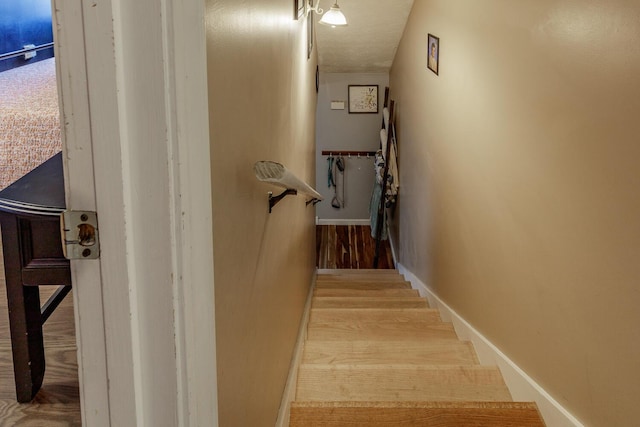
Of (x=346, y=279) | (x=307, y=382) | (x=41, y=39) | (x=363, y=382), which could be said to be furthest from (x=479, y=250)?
(x=41, y=39)

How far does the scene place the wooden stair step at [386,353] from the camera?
223 centimetres

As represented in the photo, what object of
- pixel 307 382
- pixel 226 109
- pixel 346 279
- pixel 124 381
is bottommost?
pixel 346 279

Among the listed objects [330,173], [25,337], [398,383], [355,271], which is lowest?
[355,271]

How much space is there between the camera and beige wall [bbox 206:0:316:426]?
2.67 ft

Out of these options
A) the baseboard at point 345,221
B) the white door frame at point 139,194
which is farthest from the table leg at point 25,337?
the baseboard at point 345,221

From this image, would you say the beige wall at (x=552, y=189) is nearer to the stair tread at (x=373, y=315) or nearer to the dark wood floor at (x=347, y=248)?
the stair tread at (x=373, y=315)

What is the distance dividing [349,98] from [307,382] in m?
4.74

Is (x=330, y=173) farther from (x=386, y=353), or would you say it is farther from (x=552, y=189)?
(x=552, y=189)

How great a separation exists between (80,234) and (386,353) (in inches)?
73.7

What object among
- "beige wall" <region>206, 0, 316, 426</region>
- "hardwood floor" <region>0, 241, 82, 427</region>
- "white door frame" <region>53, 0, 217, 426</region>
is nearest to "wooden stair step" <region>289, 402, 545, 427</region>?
"beige wall" <region>206, 0, 316, 426</region>

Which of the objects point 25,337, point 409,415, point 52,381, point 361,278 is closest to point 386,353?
point 409,415

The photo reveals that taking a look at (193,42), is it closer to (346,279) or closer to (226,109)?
(226,109)

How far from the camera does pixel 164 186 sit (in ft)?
2.00

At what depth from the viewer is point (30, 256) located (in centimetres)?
118
